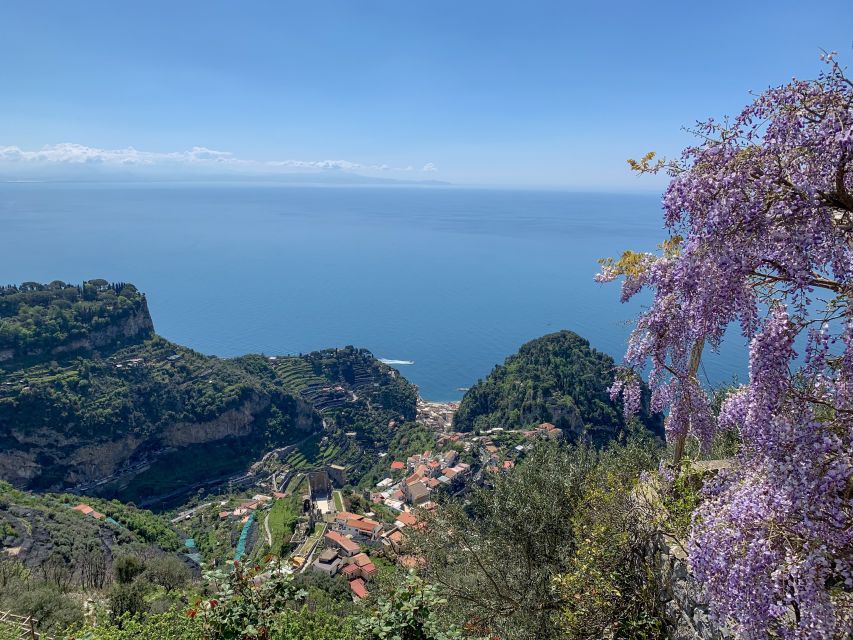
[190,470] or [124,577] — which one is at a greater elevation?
[124,577]

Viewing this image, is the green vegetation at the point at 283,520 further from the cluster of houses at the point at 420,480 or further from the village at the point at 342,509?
the cluster of houses at the point at 420,480

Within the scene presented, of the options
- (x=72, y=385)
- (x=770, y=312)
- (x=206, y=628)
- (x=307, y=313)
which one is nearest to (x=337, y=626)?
(x=206, y=628)

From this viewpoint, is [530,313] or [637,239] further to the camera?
[637,239]

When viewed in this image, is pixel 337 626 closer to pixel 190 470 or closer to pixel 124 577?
pixel 124 577

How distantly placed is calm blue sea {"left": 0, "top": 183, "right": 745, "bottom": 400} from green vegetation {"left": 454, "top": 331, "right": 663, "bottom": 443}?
27.7 feet

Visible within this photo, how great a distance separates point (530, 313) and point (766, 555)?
86.2 m

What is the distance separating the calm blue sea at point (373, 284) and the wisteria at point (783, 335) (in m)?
39.4

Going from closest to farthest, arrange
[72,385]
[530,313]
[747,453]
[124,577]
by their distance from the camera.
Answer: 1. [747,453]
2. [124,577]
3. [72,385]
4. [530,313]

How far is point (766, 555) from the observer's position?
8.96 ft

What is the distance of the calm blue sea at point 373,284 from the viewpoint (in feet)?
252

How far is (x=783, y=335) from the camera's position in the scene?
2834mm

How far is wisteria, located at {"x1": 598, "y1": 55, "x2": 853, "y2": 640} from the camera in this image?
2.64m

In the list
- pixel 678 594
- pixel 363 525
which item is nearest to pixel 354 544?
pixel 363 525

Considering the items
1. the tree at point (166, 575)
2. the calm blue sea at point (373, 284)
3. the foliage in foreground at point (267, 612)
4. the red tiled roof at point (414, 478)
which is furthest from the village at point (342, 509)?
the calm blue sea at point (373, 284)
